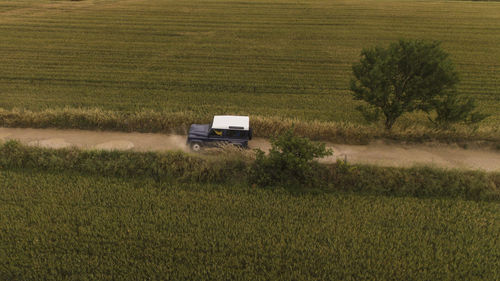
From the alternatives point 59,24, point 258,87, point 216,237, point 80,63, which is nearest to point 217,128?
point 216,237

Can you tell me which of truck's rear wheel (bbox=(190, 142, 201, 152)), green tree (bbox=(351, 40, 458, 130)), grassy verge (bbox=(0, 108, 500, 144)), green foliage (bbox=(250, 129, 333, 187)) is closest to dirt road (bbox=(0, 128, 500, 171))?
grassy verge (bbox=(0, 108, 500, 144))

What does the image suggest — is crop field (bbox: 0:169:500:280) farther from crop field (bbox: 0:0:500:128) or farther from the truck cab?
crop field (bbox: 0:0:500:128)

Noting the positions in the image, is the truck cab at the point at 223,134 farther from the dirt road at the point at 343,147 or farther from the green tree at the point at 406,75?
the green tree at the point at 406,75

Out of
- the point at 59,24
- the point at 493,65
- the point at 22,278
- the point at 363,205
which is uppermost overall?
the point at 59,24

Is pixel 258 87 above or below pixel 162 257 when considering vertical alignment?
above

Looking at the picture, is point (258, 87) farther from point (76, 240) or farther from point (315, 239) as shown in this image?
point (76, 240)

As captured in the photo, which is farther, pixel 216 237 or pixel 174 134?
pixel 174 134

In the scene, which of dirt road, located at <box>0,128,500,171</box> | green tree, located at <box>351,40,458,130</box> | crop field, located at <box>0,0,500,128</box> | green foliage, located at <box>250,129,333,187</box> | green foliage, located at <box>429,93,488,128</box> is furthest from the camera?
crop field, located at <box>0,0,500,128</box>
